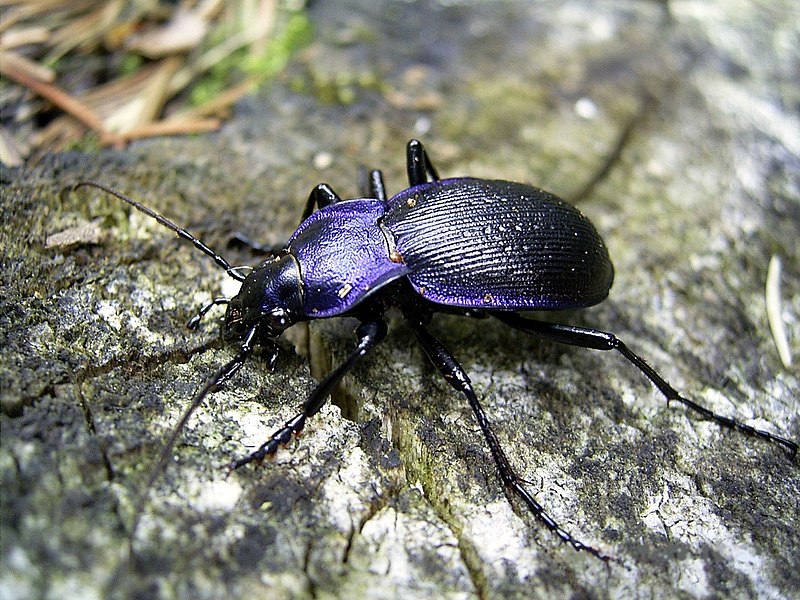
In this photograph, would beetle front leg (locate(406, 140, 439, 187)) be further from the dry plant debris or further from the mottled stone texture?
the dry plant debris

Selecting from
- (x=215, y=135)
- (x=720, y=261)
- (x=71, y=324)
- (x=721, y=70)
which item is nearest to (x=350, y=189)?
(x=215, y=135)

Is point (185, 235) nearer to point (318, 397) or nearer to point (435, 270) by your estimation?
point (318, 397)

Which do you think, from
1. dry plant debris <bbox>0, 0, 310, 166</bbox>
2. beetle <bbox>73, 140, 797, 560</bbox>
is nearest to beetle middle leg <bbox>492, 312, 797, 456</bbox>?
beetle <bbox>73, 140, 797, 560</bbox>

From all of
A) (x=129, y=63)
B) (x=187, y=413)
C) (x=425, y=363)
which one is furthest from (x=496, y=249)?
(x=129, y=63)

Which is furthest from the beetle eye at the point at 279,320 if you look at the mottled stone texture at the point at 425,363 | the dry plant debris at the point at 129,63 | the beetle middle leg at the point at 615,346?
the dry plant debris at the point at 129,63

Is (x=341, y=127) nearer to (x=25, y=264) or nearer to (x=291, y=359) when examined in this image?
(x=291, y=359)
